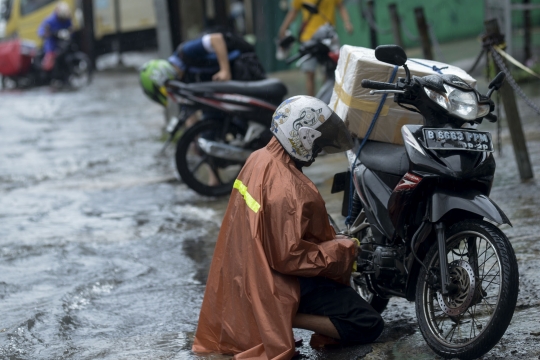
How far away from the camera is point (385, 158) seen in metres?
4.00

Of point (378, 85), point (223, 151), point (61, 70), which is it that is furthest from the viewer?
point (61, 70)

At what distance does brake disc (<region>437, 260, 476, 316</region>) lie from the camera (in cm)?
339

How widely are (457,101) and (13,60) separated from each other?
18.2 meters

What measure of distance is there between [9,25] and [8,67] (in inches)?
259

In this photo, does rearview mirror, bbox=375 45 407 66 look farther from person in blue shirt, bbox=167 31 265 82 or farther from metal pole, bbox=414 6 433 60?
metal pole, bbox=414 6 433 60

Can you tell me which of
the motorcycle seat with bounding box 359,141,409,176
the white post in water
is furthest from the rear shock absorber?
Result: the white post in water

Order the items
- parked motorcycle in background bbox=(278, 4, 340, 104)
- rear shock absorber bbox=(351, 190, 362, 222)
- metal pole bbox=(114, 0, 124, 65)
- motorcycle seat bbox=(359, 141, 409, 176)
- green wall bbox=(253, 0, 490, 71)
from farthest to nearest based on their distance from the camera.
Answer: metal pole bbox=(114, 0, 124, 65) < green wall bbox=(253, 0, 490, 71) < parked motorcycle in background bbox=(278, 4, 340, 104) < rear shock absorber bbox=(351, 190, 362, 222) < motorcycle seat bbox=(359, 141, 409, 176)

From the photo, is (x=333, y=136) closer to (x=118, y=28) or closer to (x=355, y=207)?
(x=355, y=207)

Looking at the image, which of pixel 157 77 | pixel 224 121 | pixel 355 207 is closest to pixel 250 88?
pixel 224 121

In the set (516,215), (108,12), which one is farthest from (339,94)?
(108,12)

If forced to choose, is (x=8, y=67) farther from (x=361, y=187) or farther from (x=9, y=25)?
(x=361, y=187)

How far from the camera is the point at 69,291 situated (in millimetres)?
5191

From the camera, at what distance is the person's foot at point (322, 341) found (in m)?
3.95

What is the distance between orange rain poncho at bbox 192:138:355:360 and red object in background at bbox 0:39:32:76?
17518 mm
